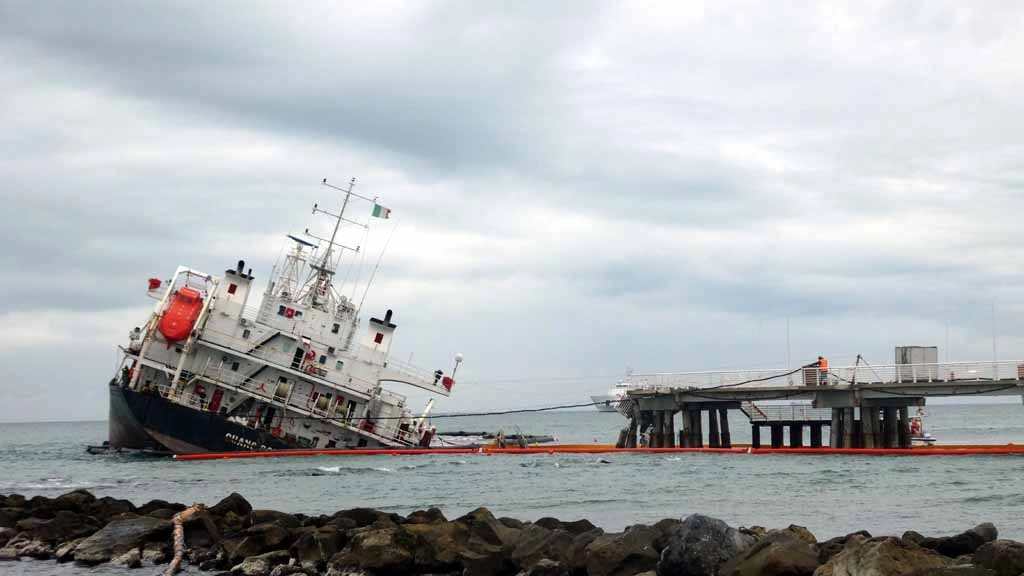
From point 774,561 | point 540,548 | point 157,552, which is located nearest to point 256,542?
point 157,552

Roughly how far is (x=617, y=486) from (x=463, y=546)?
1612cm

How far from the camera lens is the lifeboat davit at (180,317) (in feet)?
140

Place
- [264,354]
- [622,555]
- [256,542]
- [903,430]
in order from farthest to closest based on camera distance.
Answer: [264,354], [903,430], [256,542], [622,555]

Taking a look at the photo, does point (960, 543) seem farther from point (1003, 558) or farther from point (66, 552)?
point (66, 552)

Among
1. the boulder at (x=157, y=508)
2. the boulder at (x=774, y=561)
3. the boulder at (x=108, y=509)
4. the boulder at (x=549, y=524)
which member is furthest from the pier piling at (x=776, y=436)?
the boulder at (x=774, y=561)

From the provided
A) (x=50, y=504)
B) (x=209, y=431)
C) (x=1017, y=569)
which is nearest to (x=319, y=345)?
(x=209, y=431)

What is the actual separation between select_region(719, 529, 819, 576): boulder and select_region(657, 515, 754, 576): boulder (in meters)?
0.31

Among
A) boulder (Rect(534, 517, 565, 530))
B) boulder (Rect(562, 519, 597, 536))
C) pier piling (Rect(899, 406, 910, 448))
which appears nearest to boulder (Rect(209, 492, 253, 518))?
boulder (Rect(534, 517, 565, 530))

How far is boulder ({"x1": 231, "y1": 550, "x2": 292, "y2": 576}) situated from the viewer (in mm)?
18078

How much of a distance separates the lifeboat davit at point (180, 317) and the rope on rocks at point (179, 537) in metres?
22.1

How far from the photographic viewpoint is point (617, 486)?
110ft

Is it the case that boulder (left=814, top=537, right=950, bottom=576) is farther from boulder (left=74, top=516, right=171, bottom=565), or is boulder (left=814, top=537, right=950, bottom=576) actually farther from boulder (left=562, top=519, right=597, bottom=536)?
boulder (left=74, top=516, right=171, bottom=565)

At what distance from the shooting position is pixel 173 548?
1980cm

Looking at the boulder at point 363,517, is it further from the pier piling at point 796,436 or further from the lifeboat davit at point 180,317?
the pier piling at point 796,436
